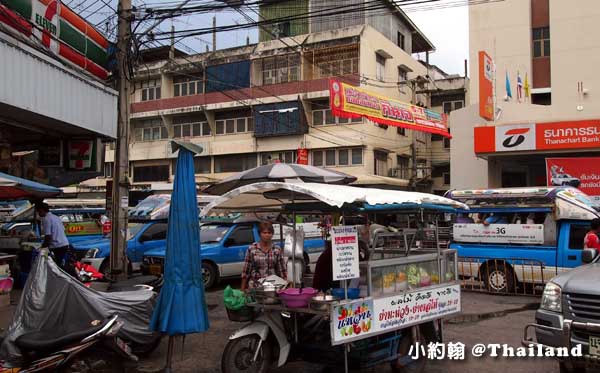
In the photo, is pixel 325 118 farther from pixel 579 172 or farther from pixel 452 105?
pixel 579 172

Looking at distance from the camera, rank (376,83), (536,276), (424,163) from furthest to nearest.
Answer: (424,163) → (376,83) → (536,276)

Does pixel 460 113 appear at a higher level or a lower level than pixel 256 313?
higher

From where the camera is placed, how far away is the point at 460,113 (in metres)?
23.1

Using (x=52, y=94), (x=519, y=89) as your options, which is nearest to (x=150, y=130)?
(x=519, y=89)

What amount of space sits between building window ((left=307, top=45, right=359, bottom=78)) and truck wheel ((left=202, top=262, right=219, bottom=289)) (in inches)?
816

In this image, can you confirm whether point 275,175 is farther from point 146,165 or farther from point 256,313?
point 146,165

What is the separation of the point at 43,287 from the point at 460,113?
811 inches

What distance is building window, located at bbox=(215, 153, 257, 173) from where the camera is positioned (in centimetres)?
3406

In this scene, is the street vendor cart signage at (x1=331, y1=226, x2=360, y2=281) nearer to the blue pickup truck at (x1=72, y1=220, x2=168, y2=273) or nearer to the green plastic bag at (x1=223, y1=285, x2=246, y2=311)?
the green plastic bag at (x1=223, y1=285, x2=246, y2=311)

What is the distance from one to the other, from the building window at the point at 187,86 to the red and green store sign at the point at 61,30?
25495mm

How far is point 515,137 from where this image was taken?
19891 millimetres

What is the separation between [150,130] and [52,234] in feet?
97.4

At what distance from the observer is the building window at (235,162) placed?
112ft

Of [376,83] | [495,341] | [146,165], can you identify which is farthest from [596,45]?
[146,165]
